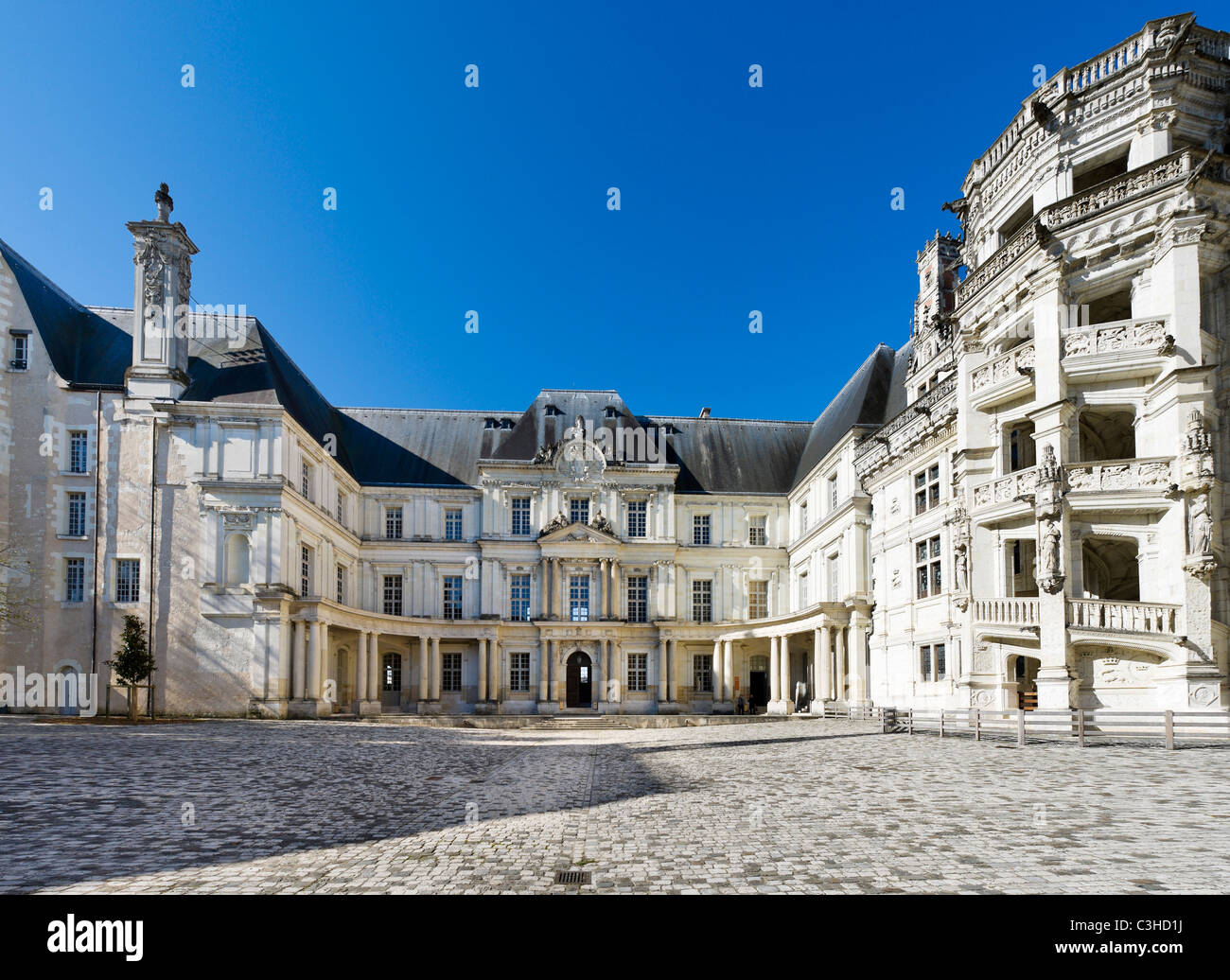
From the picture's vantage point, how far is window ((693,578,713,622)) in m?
49.2

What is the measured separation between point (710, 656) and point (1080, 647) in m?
29.4

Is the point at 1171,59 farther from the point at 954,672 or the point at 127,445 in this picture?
the point at 127,445

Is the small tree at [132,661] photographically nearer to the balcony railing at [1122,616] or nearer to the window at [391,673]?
the window at [391,673]

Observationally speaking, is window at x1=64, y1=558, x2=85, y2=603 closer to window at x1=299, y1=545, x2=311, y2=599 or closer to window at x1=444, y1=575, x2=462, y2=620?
window at x1=299, y1=545, x2=311, y2=599

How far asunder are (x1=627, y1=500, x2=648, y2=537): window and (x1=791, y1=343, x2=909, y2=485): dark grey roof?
32.7 feet

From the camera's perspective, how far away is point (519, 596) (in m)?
48.2

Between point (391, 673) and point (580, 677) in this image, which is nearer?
point (391, 673)

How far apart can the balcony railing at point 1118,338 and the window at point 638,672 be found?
102 ft

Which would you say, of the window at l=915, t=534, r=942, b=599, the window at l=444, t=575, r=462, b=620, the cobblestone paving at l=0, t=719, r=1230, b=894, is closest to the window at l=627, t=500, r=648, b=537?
the window at l=444, t=575, r=462, b=620

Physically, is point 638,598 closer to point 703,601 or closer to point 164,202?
point 703,601

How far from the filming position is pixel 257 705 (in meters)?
34.3

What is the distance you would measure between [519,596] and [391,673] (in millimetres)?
8237

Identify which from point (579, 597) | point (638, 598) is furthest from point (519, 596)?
Result: point (638, 598)

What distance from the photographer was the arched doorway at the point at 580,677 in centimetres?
4872
